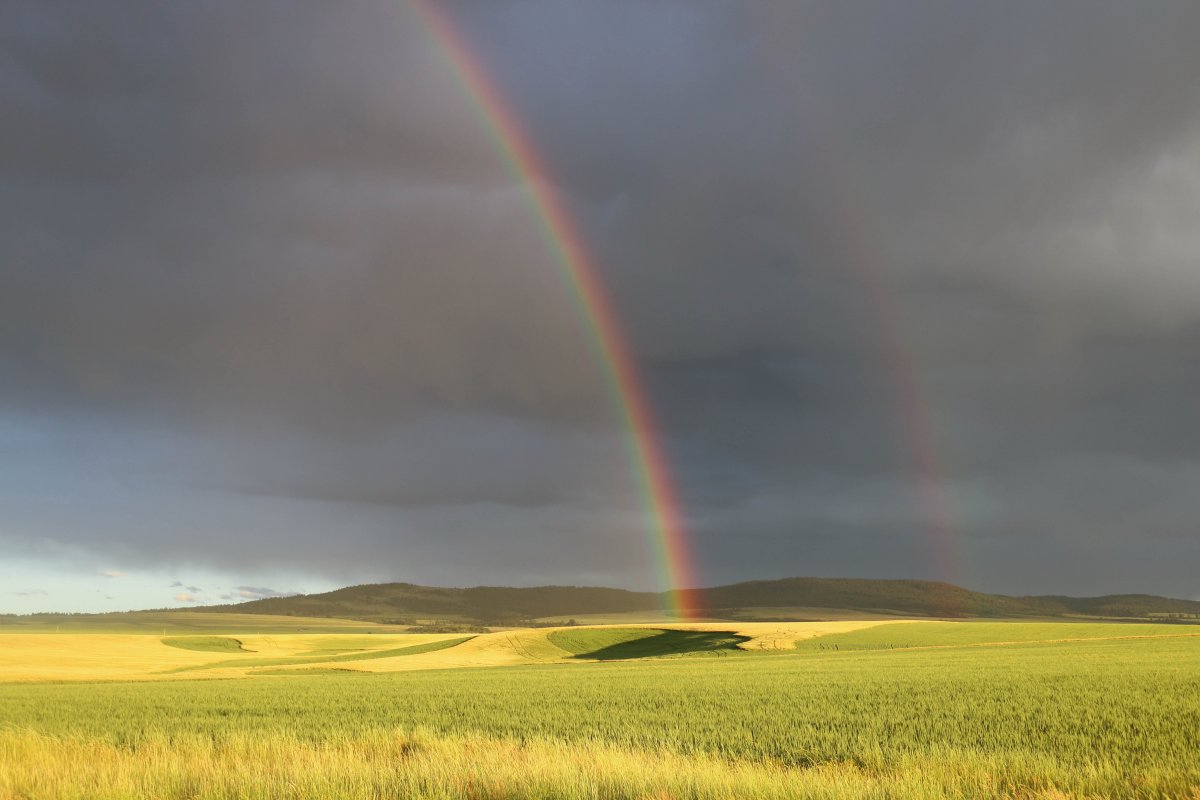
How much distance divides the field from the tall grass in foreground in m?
0.05

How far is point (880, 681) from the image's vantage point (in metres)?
31.4

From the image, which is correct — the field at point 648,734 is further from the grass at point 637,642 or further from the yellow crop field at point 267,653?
the grass at point 637,642

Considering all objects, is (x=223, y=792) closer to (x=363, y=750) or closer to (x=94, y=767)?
(x=94, y=767)

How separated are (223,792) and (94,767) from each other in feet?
12.2

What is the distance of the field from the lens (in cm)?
1057

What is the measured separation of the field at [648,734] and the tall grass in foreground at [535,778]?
2.0 inches

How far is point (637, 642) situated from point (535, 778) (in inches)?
3214

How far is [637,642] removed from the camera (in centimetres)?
8950

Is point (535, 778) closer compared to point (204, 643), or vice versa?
point (535, 778)

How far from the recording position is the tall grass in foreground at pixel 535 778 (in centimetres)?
994

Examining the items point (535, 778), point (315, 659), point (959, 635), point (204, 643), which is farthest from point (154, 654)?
point (535, 778)

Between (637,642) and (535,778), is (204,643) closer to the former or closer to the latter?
(637,642)

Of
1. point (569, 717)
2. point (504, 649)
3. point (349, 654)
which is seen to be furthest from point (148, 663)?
point (569, 717)

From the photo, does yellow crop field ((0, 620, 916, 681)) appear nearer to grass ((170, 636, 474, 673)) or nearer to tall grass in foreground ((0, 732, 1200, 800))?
grass ((170, 636, 474, 673))
